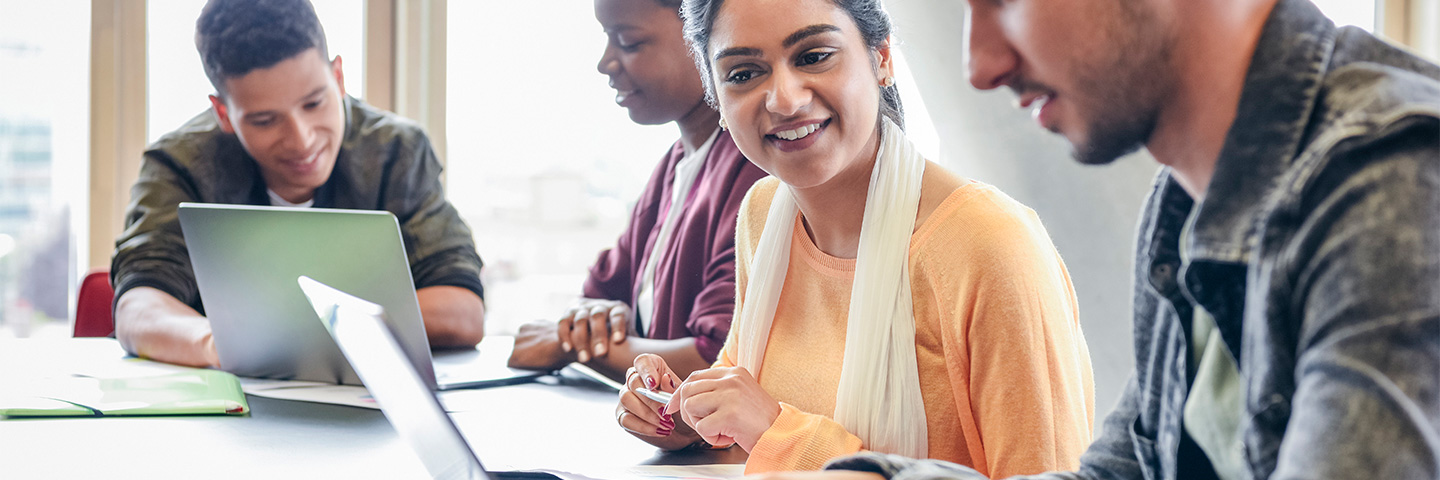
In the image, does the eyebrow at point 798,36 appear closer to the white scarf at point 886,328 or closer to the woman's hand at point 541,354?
the white scarf at point 886,328

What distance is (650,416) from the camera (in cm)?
118

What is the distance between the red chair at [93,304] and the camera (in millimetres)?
2285

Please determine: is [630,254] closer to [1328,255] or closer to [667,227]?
[667,227]

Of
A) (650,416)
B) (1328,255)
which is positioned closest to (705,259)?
(650,416)

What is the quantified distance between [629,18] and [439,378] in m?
0.74

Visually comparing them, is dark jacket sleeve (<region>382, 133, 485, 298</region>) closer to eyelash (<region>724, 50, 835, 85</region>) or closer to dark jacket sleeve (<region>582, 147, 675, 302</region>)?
dark jacket sleeve (<region>582, 147, 675, 302</region>)

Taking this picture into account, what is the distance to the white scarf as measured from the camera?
3.63 ft

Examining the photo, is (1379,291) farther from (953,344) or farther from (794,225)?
(794,225)

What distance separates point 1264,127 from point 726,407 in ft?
2.10

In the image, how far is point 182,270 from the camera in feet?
6.51

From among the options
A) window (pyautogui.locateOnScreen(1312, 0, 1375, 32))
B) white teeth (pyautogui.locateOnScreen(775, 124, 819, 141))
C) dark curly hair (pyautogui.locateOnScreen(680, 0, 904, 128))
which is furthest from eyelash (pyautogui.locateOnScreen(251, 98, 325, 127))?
window (pyautogui.locateOnScreen(1312, 0, 1375, 32))

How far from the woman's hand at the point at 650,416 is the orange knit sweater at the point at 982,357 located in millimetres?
150

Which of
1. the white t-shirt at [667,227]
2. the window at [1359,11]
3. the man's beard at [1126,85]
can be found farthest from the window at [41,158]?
the window at [1359,11]

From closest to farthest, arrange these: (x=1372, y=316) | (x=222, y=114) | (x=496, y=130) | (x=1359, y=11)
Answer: (x=1372, y=316) → (x=222, y=114) → (x=1359, y=11) → (x=496, y=130)
